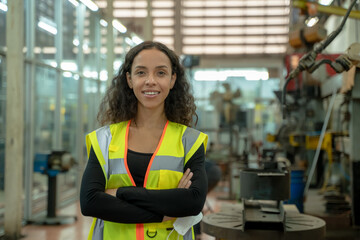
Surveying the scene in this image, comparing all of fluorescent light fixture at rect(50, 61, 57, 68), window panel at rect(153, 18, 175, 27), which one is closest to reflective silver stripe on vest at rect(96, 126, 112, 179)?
fluorescent light fixture at rect(50, 61, 57, 68)

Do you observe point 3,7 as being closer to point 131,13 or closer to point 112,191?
point 112,191

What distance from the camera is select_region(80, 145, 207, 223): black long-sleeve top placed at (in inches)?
57.3

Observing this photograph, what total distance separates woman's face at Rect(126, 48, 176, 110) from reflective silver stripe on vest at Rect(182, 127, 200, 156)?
0.48 ft

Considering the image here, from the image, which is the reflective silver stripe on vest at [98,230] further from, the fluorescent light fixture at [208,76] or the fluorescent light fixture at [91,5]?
the fluorescent light fixture at [208,76]

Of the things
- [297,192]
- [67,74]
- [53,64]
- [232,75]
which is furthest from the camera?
[232,75]

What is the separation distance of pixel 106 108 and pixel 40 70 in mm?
4485

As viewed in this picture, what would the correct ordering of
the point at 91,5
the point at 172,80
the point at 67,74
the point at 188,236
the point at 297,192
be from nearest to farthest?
the point at 188,236 → the point at 172,80 → the point at 297,192 → the point at 67,74 → the point at 91,5

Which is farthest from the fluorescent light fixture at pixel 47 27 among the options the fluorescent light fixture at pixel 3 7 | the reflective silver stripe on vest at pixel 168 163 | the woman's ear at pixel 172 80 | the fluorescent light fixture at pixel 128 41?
the reflective silver stripe on vest at pixel 168 163

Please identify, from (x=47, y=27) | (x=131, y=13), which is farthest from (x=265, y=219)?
(x=131, y=13)

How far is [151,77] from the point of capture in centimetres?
153

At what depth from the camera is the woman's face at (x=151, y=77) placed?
5.05ft

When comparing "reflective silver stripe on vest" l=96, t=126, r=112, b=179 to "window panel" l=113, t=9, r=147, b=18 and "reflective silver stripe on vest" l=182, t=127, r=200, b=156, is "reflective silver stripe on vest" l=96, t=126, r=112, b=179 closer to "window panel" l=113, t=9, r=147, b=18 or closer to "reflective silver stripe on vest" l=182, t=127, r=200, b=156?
"reflective silver stripe on vest" l=182, t=127, r=200, b=156

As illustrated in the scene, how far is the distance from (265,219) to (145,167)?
1.14 m

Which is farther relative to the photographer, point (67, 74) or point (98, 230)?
point (67, 74)
